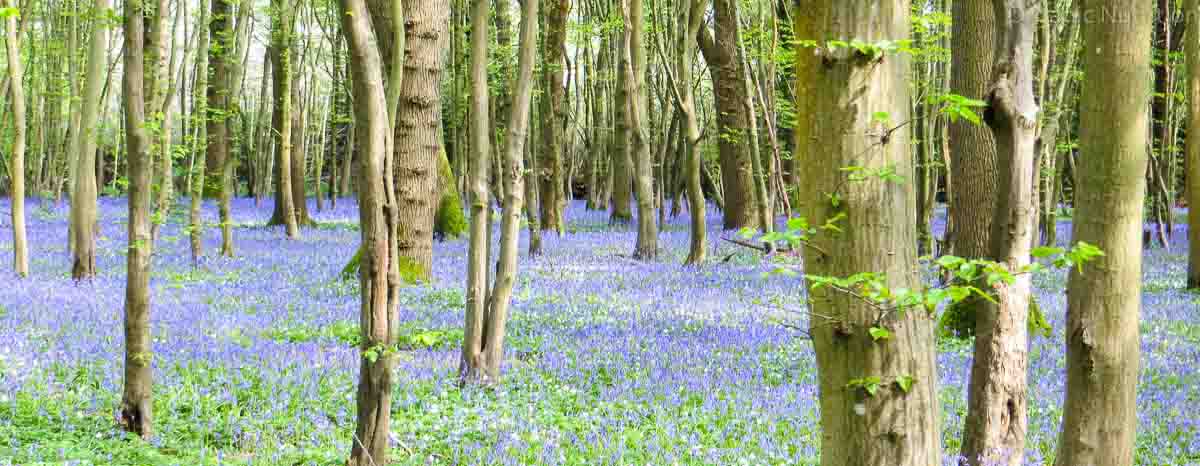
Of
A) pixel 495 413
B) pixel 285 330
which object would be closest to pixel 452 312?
pixel 285 330

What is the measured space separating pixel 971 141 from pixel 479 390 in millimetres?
6127

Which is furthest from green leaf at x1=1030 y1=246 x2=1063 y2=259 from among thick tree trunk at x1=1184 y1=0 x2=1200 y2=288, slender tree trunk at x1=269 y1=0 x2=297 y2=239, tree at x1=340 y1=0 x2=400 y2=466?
slender tree trunk at x1=269 y1=0 x2=297 y2=239

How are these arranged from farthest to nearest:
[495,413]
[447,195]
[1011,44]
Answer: [447,195], [495,413], [1011,44]

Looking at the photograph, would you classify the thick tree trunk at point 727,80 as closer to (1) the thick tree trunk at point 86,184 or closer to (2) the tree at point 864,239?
(1) the thick tree trunk at point 86,184

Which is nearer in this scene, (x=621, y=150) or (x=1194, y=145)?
(x=1194, y=145)

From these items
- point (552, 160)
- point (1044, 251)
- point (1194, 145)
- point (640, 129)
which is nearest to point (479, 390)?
point (1044, 251)

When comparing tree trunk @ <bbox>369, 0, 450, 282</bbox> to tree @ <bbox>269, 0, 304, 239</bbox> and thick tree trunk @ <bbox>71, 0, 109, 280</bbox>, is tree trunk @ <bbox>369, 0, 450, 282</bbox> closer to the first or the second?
thick tree trunk @ <bbox>71, 0, 109, 280</bbox>

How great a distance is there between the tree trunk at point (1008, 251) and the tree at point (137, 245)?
13.7 ft

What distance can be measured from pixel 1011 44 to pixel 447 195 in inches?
668

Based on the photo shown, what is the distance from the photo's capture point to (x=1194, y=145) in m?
13.1

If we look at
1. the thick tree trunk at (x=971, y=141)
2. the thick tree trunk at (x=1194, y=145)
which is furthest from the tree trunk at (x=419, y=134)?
the thick tree trunk at (x=1194, y=145)

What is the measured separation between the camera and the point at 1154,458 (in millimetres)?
5367

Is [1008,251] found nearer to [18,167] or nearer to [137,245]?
[137,245]

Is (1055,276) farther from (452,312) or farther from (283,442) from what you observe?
(283,442)
